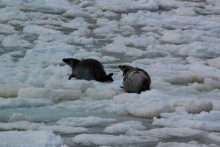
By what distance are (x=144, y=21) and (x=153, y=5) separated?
8.83ft

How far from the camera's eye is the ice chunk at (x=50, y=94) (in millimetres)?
4898

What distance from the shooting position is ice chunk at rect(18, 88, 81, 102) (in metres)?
4.90

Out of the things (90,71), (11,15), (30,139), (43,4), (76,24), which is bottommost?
(30,139)

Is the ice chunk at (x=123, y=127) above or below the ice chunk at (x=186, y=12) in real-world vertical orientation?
below

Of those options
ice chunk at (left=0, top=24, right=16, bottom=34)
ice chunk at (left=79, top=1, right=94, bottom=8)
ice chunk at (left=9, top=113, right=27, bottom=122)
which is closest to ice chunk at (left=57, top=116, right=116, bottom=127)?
ice chunk at (left=9, top=113, right=27, bottom=122)

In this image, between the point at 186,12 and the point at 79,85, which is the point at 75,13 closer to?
the point at 186,12

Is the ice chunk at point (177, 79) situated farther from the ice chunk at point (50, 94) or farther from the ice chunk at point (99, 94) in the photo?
the ice chunk at point (50, 94)

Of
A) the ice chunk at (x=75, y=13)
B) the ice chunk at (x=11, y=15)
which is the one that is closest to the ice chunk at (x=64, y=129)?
the ice chunk at (x=11, y=15)

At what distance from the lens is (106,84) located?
6117mm

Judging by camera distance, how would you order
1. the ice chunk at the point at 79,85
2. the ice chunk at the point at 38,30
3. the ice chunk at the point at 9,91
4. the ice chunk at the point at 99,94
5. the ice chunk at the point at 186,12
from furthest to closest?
the ice chunk at the point at 186,12 < the ice chunk at the point at 38,30 < the ice chunk at the point at 79,85 < the ice chunk at the point at 99,94 < the ice chunk at the point at 9,91

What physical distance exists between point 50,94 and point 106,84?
126 centimetres

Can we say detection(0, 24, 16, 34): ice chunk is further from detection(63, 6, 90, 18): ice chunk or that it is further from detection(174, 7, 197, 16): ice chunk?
detection(174, 7, 197, 16): ice chunk

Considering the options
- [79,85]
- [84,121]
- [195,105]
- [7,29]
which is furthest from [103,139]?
[7,29]

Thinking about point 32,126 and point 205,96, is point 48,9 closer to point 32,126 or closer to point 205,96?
point 205,96
